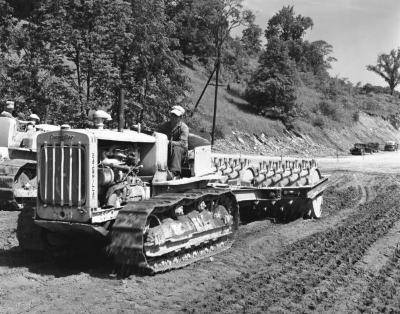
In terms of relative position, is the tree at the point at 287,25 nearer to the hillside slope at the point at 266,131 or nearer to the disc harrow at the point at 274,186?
the hillside slope at the point at 266,131

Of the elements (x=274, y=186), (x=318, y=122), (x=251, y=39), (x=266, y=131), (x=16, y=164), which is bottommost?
(x=274, y=186)

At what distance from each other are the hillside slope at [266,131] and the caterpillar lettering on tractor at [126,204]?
22.8m

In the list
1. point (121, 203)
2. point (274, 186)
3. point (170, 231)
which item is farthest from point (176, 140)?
point (274, 186)

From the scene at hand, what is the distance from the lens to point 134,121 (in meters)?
19.7

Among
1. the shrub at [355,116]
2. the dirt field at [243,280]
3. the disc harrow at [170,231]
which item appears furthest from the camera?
the shrub at [355,116]

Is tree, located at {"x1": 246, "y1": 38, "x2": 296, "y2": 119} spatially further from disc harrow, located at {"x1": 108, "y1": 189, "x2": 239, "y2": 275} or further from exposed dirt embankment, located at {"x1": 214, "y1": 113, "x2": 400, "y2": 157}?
disc harrow, located at {"x1": 108, "y1": 189, "x2": 239, "y2": 275}

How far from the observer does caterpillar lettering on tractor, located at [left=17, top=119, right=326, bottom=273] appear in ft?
24.5

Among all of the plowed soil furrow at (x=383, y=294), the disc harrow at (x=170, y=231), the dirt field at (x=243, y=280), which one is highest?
the disc harrow at (x=170, y=231)

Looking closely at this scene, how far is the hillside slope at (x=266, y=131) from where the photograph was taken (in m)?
42.1

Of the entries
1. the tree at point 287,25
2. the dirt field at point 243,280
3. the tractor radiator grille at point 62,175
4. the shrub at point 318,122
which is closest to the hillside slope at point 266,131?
the shrub at point 318,122

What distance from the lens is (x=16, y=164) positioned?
529 inches

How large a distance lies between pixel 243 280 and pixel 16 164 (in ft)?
25.9

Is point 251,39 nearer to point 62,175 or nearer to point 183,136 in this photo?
point 183,136

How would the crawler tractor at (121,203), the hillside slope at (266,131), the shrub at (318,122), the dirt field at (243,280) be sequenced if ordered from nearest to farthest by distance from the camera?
the dirt field at (243,280), the crawler tractor at (121,203), the hillside slope at (266,131), the shrub at (318,122)
